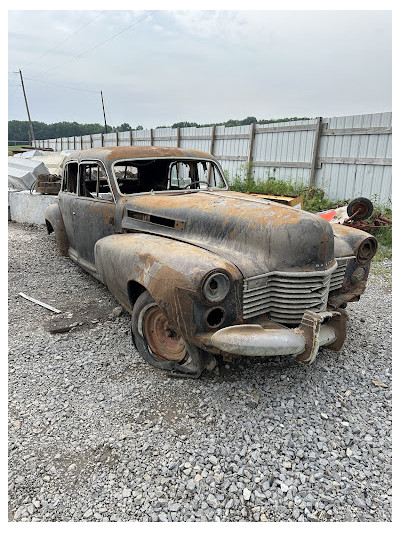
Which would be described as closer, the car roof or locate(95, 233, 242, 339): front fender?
locate(95, 233, 242, 339): front fender

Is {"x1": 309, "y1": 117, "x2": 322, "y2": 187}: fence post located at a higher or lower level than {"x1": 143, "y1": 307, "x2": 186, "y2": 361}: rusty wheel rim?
higher

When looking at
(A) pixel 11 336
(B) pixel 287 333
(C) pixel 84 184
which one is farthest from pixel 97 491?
(C) pixel 84 184

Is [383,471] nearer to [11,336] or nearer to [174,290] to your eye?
[174,290]

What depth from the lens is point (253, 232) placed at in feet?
10.5

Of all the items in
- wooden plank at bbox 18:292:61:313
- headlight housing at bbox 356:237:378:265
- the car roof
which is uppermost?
the car roof

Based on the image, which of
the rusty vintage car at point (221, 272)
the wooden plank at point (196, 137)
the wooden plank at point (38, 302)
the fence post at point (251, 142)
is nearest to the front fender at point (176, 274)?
the rusty vintage car at point (221, 272)

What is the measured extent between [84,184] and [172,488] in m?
4.24

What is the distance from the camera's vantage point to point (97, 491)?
2260 mm

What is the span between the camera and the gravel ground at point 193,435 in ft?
7.18

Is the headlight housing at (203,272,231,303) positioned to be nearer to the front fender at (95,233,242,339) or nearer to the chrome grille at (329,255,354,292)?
the front fender at (95,233,242,339)

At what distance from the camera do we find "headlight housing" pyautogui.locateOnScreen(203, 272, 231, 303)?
2723 mm

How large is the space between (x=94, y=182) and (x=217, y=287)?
3.22 m

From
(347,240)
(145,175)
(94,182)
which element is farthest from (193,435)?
(94,182)

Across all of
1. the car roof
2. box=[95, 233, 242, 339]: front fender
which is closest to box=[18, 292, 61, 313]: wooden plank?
box=[95, 233, 242, 339]: front fender
